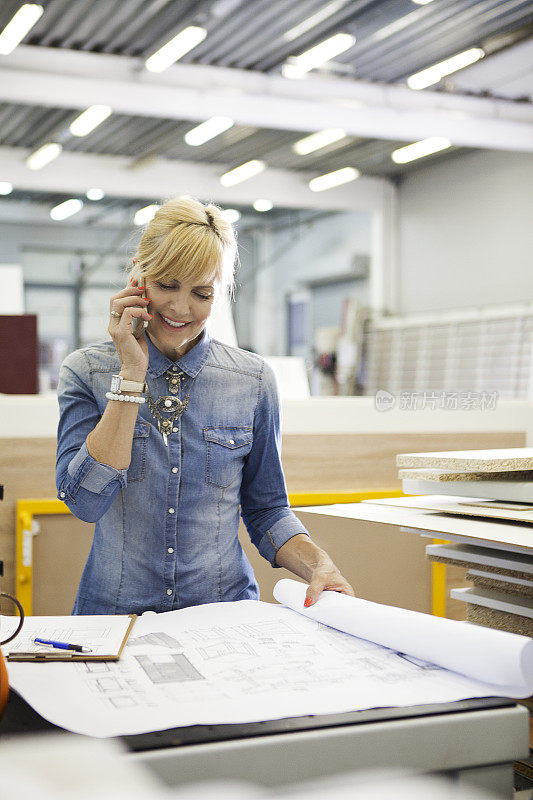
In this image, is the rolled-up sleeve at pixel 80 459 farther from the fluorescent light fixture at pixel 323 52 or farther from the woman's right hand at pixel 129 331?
the fluorescent light fixture at pixel 323 52

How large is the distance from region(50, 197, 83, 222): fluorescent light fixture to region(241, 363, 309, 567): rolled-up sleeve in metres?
11.7

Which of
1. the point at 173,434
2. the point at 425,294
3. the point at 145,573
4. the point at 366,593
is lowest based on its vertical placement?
the point at 366,593

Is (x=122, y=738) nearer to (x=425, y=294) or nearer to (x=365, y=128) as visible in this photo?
(x=365, y=128)

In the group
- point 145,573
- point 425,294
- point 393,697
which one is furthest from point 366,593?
point 425,294

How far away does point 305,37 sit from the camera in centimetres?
675

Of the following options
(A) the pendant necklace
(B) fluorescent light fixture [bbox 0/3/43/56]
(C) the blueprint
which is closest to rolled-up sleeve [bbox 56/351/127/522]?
(A) the pendant necklace

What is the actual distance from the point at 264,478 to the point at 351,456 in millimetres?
1231

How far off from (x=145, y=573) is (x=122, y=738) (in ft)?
2.55

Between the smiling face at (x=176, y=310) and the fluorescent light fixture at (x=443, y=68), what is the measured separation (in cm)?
615

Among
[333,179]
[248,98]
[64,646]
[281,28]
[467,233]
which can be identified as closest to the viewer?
[64,646]

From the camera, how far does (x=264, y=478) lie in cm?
159

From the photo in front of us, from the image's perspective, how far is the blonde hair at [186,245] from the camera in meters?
1.48

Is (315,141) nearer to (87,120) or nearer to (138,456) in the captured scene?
(87,120)

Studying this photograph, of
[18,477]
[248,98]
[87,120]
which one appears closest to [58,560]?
[18,477]
